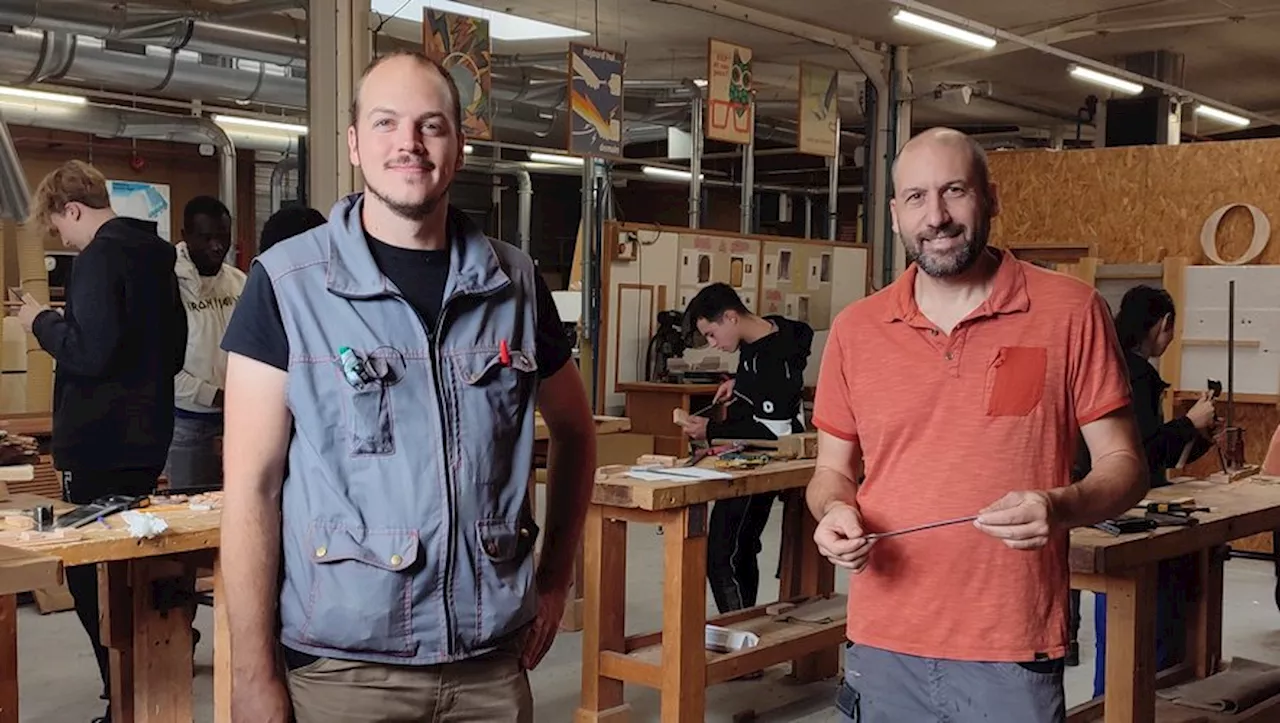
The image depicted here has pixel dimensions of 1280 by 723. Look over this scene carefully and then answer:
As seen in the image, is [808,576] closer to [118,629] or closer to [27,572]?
[118,629]

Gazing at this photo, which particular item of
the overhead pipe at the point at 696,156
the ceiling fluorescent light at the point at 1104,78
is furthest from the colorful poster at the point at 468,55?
the ceiling fluorescent light at the point at 1104,78

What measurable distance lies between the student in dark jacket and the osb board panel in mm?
3688

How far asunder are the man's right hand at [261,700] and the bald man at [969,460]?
843 mm

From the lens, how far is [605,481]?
3.72 meters

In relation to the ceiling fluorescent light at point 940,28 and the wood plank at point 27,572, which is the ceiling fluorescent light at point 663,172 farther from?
the wood plank at point 27,572

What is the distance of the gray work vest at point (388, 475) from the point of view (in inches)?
67.7

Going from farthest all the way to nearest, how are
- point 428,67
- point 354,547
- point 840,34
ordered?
point 840,34
point 428,67
point 354,547

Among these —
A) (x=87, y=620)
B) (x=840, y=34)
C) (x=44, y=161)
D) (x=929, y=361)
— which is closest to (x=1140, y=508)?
(x=929, y=361)

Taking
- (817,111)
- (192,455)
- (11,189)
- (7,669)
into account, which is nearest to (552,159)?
(817,111)

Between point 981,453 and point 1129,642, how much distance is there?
1.49 meters

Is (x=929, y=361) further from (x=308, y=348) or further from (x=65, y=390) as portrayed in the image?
(x=65, y=390)

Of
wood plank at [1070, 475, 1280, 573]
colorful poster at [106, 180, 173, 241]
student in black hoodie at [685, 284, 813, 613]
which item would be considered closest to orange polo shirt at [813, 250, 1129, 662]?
wood plank at [1070, 475, 1280, 573]

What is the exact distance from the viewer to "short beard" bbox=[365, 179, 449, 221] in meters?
1.78

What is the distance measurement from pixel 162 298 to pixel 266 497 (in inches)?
85.1
